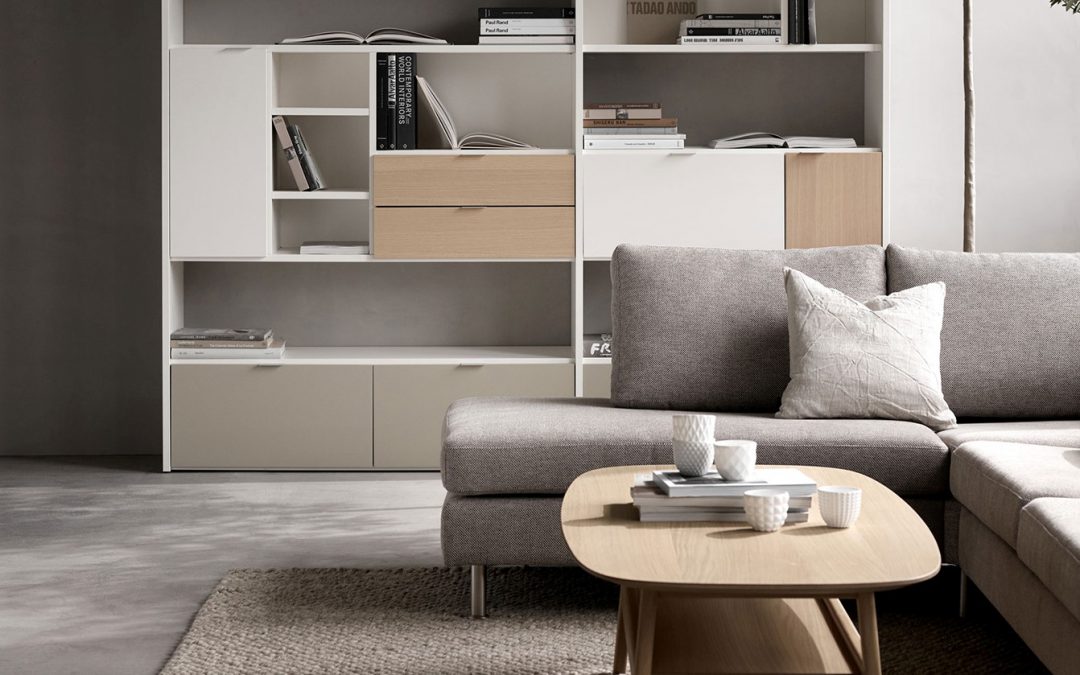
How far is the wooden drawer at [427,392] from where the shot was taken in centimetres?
443

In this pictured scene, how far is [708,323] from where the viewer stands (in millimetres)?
3244

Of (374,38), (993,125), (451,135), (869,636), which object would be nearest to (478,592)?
(869,636)

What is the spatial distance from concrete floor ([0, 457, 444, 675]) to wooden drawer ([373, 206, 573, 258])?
846 millimetres

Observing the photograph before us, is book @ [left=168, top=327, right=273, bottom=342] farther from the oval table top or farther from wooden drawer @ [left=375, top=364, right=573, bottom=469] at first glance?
the oval table top

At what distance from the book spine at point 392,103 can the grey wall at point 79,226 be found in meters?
1.01

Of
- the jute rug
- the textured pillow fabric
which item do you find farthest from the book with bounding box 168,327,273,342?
the textured pillow fabric

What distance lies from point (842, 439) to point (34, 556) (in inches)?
85.6

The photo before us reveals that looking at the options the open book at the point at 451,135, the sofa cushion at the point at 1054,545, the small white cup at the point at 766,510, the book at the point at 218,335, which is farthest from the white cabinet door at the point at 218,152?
the sofa cushion at the point at 1054,545

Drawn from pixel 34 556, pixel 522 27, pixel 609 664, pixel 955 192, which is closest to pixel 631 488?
pixel 609 664

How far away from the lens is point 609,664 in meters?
2.38

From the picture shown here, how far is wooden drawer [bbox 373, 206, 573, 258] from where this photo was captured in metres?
4.41

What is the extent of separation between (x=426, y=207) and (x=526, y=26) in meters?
0.77

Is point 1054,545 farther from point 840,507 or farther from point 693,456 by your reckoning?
point 693,456

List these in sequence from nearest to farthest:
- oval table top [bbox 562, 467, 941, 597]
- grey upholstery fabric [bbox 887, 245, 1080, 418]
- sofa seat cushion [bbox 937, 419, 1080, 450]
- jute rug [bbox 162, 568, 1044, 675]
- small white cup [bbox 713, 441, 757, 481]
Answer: oval table top [bbox 562, 467, 941, 597], small white cup [bbox 713, 441, 757, 481], jute rug [bbox 162, 568, 1044, 675], sofa seat cushion [bbox 937, 419, 1080, 450], grey upholstery fabric [bbox 887, 245, 1080, 418]
